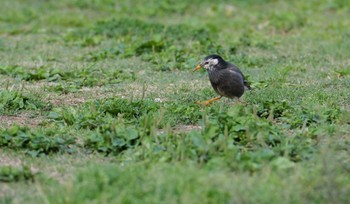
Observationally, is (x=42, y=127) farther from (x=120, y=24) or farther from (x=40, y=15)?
(x=40, y=15)

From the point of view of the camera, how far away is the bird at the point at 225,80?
8.50 meters

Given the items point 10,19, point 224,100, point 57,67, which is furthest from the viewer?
point 10,19

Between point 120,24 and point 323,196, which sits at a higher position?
point 323,196

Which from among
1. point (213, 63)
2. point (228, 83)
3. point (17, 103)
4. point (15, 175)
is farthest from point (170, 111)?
point (15, 175)

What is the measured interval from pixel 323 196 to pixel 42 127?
3.12 meters

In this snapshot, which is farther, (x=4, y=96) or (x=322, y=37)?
(x=322, y=37)

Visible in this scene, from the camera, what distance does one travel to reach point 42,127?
7.58 meters

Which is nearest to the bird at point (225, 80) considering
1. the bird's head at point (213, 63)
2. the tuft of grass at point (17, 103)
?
the bird's head at point (213, 63)

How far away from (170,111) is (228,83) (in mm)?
881

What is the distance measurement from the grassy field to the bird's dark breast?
0.16m

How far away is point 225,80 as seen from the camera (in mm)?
8539

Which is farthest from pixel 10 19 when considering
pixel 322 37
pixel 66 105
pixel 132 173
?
pixel 132 173

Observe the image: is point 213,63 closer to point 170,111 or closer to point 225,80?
point 225,80

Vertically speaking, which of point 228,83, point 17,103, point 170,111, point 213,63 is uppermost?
point 213,63
